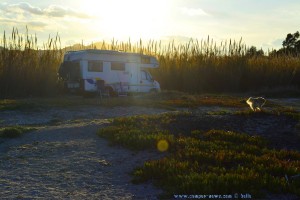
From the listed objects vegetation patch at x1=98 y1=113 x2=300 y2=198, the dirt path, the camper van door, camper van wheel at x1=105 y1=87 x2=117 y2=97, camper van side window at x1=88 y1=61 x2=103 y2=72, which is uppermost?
camper van side window at x1=88 y1=61 x2=103 y2=72

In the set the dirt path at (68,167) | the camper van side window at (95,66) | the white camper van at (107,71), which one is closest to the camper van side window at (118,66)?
the white camper van at (107,71)

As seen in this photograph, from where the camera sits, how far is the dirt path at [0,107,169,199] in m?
6.09

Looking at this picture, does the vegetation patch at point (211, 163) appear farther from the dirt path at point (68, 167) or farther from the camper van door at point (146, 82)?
the camper van door at point (146, 82)

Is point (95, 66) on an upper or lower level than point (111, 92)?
upper

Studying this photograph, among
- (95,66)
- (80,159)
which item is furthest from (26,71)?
(80,159)

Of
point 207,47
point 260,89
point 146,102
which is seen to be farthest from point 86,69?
point 260,89

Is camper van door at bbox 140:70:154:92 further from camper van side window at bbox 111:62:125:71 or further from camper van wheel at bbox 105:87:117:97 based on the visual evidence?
camper van wheel at bbox 105:87:117:97

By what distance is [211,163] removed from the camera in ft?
24.1

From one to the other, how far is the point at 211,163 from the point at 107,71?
16.4m

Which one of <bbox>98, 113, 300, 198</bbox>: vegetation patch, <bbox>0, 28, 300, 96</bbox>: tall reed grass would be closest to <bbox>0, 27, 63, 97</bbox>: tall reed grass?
<bbox>0, 28, 300, 96</bbox>: tall reed grass

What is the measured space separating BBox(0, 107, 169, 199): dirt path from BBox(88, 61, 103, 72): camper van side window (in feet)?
→ 40.2

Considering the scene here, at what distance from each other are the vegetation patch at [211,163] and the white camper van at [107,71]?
476 inches

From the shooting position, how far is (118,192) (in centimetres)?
609

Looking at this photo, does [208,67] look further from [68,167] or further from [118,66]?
[68,167]
